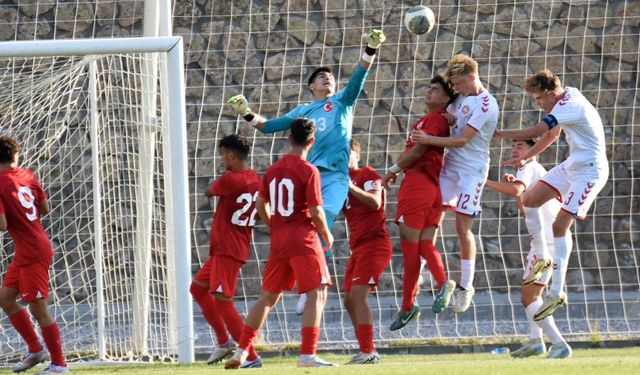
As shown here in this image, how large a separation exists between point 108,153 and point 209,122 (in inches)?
137

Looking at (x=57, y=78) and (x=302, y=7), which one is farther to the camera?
(x=302, y=7)

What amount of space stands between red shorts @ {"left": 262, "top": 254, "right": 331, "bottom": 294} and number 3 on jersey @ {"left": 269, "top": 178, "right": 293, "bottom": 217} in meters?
0.29

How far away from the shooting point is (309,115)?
9820mm

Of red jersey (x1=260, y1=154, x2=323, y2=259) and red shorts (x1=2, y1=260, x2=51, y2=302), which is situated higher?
red jersey (x1=260, y1=154, x2=323, y2=259)

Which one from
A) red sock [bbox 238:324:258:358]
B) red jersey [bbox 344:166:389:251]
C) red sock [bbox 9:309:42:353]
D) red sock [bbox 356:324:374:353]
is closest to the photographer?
red sock [bbox 238:324:258:358]

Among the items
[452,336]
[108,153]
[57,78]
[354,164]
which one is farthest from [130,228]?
[452,336]

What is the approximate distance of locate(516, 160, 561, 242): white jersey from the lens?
10164 millimetres

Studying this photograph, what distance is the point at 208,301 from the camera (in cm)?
1039

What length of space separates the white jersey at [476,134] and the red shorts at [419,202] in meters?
0.22

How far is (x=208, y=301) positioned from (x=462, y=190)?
2095 mm

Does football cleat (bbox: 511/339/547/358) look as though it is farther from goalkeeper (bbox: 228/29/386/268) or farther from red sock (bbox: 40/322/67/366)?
red sock (bbox: 40/322/67/366)

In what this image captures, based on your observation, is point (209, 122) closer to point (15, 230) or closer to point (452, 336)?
point (452, 336)

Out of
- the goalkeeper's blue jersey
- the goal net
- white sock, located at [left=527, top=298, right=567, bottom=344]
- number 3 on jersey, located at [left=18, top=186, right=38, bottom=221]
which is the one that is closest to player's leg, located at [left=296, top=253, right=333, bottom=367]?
the goalkeeper's blue jersey

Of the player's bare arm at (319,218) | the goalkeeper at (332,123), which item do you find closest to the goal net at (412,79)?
the goalkeeper at (332,123)
